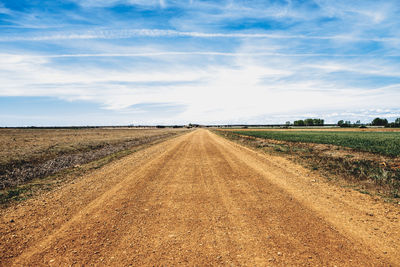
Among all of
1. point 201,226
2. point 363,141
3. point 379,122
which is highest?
point 379,122

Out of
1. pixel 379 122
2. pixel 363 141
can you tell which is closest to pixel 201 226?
pixel 363 141

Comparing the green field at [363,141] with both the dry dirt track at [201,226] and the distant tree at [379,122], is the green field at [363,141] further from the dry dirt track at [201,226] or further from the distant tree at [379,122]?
the distant tree at [379,122]

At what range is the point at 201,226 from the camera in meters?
5.26

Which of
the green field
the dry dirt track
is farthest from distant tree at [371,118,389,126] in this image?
the dry dirt track

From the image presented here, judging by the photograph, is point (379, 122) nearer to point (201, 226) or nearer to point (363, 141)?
point (363, 141)

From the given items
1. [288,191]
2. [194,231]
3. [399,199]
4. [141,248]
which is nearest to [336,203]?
[288,191]

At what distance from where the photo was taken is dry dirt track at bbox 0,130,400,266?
4035mm

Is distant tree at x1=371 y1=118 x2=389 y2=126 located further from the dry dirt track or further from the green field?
the dry dirt track

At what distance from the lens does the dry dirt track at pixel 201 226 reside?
404 centimetres

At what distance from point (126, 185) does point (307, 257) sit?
7.39 metres

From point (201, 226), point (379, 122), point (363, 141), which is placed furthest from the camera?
point (379, 122)

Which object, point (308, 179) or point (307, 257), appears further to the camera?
point (308, 179)

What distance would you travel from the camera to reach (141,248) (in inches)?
169

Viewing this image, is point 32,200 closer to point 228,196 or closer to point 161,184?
point 161,184
